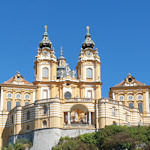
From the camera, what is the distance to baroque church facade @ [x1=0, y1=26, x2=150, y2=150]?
255 ft

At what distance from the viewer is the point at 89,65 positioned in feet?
323

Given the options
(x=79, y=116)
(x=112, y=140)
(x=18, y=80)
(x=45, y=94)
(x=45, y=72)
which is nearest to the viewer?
(x=112, y=140)

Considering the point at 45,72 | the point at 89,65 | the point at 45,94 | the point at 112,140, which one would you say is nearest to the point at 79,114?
the point at 112,140

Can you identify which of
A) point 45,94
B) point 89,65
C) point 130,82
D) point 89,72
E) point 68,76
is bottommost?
point 45,94

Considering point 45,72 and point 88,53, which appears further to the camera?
point 88,53

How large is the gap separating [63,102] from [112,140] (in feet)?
44.0

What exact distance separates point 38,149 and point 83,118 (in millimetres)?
10936

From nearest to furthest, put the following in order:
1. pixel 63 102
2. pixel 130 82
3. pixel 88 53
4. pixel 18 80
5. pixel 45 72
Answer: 1. pixel 63 102
2. pixel 18 80
3. pixel 130 82
4. pixel 45 72
5. pixel 88 53

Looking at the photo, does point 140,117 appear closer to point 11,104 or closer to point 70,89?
point 70,89

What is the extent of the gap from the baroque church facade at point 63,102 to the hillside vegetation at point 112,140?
2.92m

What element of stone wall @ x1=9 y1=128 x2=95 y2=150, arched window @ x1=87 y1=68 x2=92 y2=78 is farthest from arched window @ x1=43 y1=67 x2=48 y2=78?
stone wall @ x1=9 y1=128 x2=95 y2=150

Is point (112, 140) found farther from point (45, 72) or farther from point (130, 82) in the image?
point (45, 72)

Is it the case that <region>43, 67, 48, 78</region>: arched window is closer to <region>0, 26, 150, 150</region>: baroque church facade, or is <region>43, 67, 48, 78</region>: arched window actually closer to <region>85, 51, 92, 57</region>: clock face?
<region>0, 26, 150, 150</region>: baroque church facade

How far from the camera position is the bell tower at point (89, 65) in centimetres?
9744
